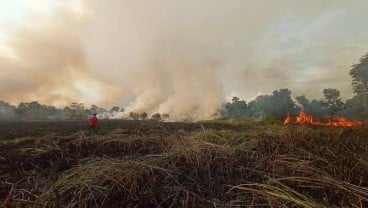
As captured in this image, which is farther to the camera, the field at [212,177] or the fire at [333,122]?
the fire at [333,122]

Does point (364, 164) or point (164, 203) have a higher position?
point (364, 164)

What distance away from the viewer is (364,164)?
4.34 metres

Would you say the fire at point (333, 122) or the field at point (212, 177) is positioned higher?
the fire at point (333, 122)

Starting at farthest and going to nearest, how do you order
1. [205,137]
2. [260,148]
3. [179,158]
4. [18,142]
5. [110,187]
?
[18,142]
[205,137]
[260,148]
[179,158]
[110,187]

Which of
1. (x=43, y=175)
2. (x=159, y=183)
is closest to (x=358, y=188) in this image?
(x=159, y=183)

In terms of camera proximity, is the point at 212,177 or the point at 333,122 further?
the point at 333,122

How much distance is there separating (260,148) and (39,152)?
4.04m

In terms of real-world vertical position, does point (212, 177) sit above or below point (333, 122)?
below

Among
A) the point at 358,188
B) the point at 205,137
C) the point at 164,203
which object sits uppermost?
the point at 205,137

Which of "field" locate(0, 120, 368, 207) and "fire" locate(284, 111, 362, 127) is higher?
"fire" locate(284, 111, 362, 127)

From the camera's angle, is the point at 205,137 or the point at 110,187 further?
the point at 205,137

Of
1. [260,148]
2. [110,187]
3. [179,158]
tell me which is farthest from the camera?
[260,148]

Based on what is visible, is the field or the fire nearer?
the field

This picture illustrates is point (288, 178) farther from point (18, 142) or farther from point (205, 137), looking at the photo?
point (18, 142)
